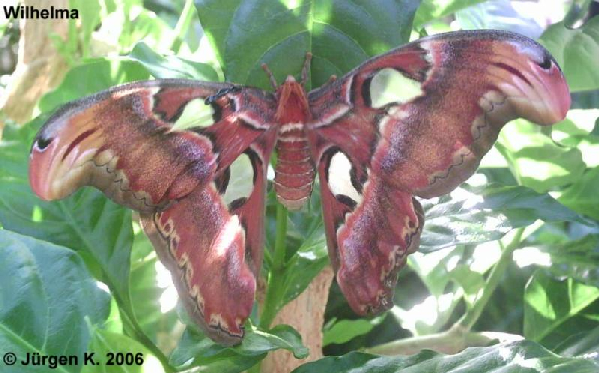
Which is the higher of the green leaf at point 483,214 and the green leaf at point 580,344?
the green leaf at point 483,214

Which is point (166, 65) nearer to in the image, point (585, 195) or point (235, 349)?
point (235, 349)

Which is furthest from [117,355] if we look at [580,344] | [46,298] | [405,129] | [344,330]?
[580,344]

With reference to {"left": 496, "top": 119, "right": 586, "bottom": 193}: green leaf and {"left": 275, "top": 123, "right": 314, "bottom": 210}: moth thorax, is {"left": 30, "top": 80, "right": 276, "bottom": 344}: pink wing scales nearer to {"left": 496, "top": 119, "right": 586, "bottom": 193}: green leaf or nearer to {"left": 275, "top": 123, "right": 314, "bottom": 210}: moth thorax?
{"left": 275, "top": 123, "right": 314, "bottom": 210}: moth thorax

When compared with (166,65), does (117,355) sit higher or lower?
lower

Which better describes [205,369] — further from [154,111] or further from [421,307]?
[421,307]

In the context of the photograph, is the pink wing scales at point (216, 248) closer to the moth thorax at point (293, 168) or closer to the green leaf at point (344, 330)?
the moth thorax at point (293, 168)

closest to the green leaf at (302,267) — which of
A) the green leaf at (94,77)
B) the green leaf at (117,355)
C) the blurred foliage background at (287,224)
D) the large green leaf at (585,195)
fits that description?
the blurred foliage background at (287,224)

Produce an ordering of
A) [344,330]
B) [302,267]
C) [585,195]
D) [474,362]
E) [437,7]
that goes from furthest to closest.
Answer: [344,330]
[585,195]
[437,7]
[302,267]
[474,362]
